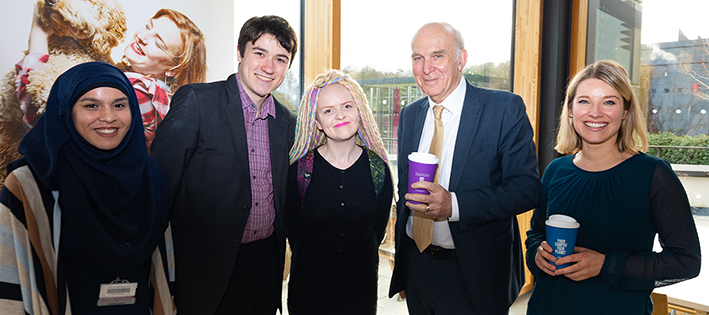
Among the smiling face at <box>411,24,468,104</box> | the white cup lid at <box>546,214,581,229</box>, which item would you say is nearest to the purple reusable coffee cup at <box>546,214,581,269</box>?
the white cup lid at <box>546,214,581,229</box>

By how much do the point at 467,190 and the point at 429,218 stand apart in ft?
0.74

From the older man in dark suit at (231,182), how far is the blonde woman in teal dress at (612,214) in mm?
1218

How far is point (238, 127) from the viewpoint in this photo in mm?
1906

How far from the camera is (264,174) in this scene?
6.49 ft

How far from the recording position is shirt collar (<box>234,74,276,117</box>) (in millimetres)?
1994

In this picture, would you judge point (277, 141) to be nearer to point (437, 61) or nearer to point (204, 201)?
point (204, 201)

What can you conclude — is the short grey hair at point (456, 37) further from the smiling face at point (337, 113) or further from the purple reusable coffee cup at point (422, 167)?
the purple reusable coffee cup at point (422, 167)

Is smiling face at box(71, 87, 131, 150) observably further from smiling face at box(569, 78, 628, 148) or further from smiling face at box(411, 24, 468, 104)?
smiling face at box(569, 78, 628, 148)

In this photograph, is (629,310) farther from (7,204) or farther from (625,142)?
(7,204)

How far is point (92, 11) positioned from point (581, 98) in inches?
82.5

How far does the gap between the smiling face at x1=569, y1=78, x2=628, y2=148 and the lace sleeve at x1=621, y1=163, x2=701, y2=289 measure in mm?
248

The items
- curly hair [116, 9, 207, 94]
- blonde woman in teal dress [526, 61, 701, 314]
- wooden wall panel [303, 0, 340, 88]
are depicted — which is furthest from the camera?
wooden wall panel [303, 0, 340, 88]

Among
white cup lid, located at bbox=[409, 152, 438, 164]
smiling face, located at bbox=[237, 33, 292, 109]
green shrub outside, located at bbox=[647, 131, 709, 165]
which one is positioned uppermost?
smiling face, located at bbox=[237, 33, 292, 109]

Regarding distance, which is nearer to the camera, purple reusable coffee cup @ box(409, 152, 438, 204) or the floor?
purple reusable coffee cup @ box(409, 152, 438, 204)
